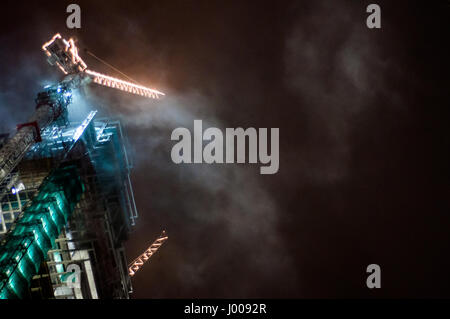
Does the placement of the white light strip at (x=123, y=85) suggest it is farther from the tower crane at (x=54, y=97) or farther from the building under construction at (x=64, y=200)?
the building under construction at (x=64, y=200)

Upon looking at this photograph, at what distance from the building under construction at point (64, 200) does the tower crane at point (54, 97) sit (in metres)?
0.08

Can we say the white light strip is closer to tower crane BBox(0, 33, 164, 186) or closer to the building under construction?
tower crane BBox(0, 33, 164, 186)

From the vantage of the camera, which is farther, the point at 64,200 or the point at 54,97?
the point at 54,97

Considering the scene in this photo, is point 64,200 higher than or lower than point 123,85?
lower

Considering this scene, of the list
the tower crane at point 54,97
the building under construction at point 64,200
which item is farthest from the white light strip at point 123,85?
the building under construction at point 64,200

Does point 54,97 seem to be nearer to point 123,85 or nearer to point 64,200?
point 64,200

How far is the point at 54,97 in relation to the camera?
144ft

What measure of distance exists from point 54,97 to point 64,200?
11.1 m

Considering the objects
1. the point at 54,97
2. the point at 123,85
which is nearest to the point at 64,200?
the point at 54,97

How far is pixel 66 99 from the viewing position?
46.6 metres

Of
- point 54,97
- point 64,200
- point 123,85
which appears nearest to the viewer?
point 64,200

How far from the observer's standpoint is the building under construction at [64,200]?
33219 millimetres
